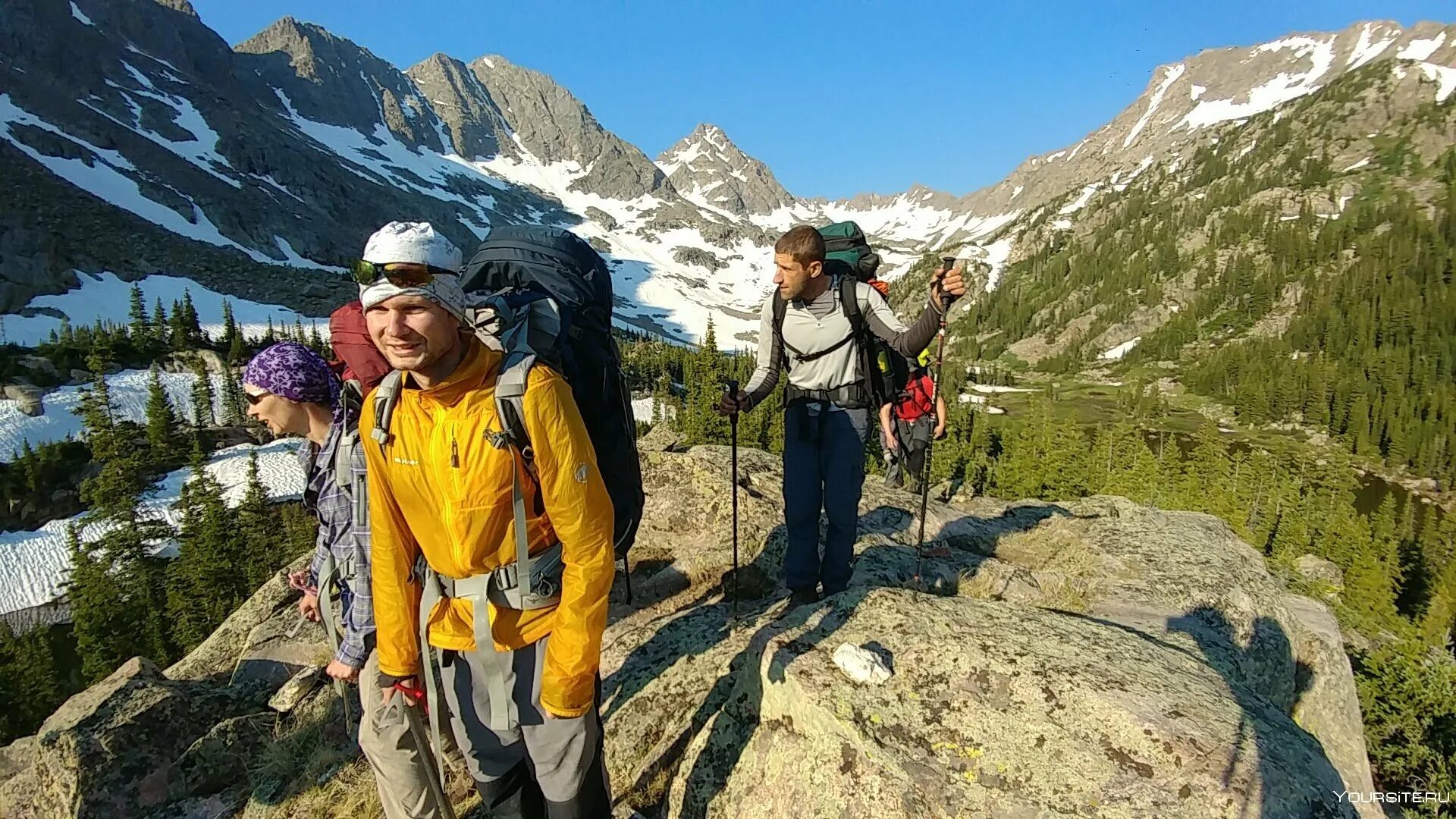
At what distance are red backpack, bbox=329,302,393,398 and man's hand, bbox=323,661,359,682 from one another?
152cm

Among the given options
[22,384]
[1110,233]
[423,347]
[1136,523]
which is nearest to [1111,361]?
[1110,233]

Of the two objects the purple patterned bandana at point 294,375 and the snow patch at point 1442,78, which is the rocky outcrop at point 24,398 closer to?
the purple patterned bandana at point 294,375

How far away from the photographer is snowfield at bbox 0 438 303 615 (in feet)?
197

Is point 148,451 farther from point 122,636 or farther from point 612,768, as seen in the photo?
point 612,768

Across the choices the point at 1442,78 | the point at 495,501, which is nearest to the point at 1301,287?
the point at 1442,78

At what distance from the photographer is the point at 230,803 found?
5332 mm

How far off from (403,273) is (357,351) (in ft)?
4.01

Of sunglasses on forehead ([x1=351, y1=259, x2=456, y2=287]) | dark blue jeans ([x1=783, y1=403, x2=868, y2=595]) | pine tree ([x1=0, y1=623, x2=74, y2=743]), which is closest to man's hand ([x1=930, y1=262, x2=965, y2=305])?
dark blue jeans ([x1=783, y1=403, x2=868, y2=595])

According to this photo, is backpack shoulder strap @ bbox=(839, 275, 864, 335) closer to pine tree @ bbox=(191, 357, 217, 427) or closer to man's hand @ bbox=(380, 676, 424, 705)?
man's hand @ bbox=(380, 676, 424, 705)

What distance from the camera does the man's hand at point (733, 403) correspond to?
5.65 metres

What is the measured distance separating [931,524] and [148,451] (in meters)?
96.2

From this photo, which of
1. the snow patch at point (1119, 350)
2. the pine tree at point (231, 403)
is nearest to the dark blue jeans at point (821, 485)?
the pine tree at point (231, 403)

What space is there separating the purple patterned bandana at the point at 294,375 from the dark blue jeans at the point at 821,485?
350 centimetres

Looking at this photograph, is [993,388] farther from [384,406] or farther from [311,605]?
[384,406]
